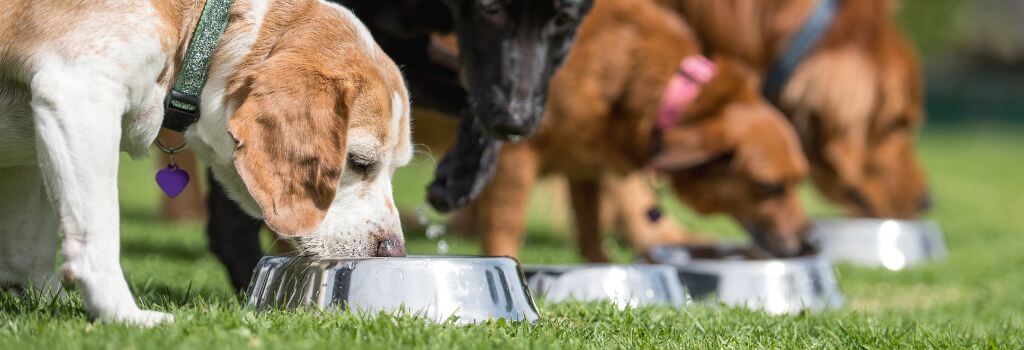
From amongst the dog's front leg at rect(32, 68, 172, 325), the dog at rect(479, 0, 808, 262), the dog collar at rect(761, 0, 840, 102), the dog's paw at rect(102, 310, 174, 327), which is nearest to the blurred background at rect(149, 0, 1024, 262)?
the dog at rect(479, 0, 808, 262)

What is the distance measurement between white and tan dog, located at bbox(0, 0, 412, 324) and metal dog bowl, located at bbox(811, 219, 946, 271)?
3.91 m

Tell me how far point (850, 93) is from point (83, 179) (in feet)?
16.7

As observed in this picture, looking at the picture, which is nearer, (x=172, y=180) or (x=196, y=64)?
(x=196, y=64)

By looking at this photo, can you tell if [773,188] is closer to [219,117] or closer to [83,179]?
[219,117]

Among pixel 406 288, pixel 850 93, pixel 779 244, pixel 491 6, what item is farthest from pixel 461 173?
pixel 850 93

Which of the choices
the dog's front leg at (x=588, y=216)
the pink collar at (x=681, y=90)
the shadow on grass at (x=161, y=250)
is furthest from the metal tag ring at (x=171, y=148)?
the dog's front leg at (x=588, y=216)

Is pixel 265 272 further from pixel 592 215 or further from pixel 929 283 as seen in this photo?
pixel 929 283

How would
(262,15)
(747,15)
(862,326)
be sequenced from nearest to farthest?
1. (262,15)
2. (862,326)
3. (747,15)

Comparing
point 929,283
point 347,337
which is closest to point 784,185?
point 929,283

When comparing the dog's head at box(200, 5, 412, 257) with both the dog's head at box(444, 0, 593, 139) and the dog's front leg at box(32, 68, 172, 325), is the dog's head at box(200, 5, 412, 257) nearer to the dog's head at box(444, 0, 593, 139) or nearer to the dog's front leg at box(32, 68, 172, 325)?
the dog's front leg at box(32, 68, 172, 325)

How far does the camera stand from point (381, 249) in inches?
118

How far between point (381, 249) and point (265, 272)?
1.05ft

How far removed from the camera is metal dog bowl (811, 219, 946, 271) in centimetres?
634

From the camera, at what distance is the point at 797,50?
22.0ft
